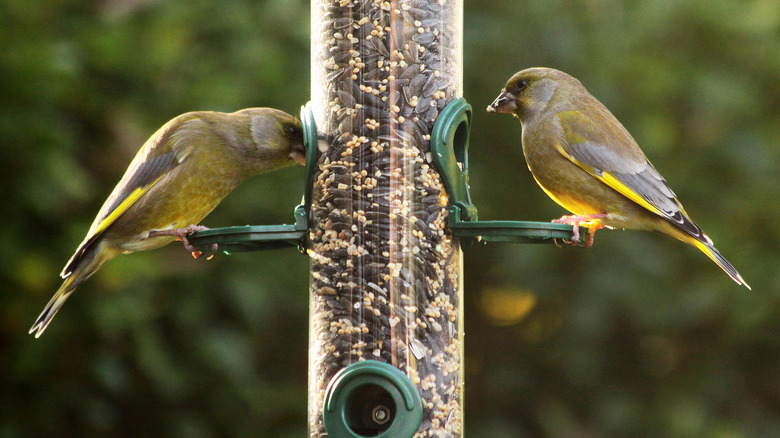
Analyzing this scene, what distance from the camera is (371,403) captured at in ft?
13.2

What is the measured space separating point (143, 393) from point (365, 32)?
102 inches

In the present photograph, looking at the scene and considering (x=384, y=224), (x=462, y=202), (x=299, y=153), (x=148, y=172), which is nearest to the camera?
(x=384, y=224)

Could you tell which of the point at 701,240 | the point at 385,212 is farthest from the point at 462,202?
the point at 701,240

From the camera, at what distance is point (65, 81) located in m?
5.69

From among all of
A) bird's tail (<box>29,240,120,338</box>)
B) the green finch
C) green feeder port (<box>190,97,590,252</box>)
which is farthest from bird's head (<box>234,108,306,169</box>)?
the green finch

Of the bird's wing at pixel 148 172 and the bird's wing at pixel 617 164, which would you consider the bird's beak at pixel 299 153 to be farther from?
the bird's wing at pixel 617 164

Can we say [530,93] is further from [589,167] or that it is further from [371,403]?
[371,403]

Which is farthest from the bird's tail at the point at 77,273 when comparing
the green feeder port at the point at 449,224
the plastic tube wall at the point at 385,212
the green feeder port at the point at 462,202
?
the green feeder port at the point at 462,202

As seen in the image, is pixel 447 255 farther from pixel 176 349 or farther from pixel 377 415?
pixel 176 349

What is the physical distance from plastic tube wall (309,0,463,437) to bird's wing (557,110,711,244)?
81cm

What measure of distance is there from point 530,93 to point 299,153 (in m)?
1.12

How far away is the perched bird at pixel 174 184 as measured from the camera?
4.87 metres

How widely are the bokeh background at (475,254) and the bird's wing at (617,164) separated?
3.76 ft

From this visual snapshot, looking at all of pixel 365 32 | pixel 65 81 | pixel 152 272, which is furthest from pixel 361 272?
pixel 65 81
